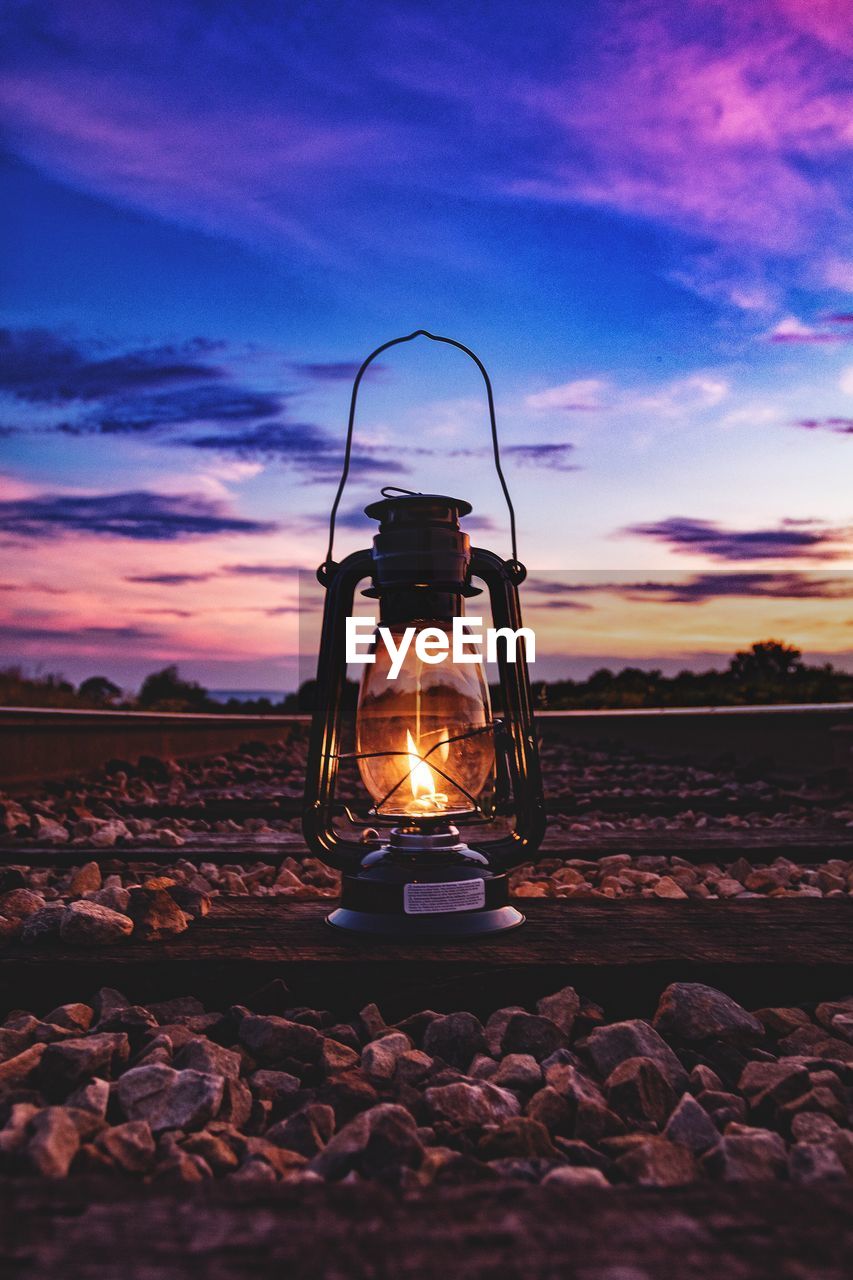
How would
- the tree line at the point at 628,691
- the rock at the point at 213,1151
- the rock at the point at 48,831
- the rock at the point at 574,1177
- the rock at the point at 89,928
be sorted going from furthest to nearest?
the tree line at the point at 628,691, the rock at the point at 48,831, the rock at the point at 89,928, the rock at the point at 213,1151, the rock at the point at 574,1177

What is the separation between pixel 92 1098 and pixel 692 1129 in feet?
3.35

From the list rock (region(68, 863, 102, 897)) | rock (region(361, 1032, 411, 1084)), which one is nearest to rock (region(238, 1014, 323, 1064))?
rock (region(361, 1032, 411, 1084))

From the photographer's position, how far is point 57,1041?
2.03m

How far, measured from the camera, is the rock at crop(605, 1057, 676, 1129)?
1.79 metres

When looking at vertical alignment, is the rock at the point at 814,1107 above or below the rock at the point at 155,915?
below

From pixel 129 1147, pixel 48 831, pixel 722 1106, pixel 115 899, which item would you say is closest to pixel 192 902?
pixel 115 899

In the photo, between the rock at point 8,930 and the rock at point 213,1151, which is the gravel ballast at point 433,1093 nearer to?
the rock at point 213,1151

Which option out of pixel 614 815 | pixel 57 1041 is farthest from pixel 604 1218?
pixel 614 815

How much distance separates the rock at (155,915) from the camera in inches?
96.7

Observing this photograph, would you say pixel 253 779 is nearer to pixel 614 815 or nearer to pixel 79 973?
pixel 614 815

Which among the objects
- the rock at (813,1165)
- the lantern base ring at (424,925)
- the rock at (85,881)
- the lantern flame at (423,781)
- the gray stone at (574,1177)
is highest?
the lantern flame at (423,781)

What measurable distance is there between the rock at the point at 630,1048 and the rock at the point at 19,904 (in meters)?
1.74

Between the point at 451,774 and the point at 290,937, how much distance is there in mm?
602

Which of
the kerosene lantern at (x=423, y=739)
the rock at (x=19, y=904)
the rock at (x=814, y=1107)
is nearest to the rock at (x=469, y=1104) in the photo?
the rock at (x=814, y=1107)
